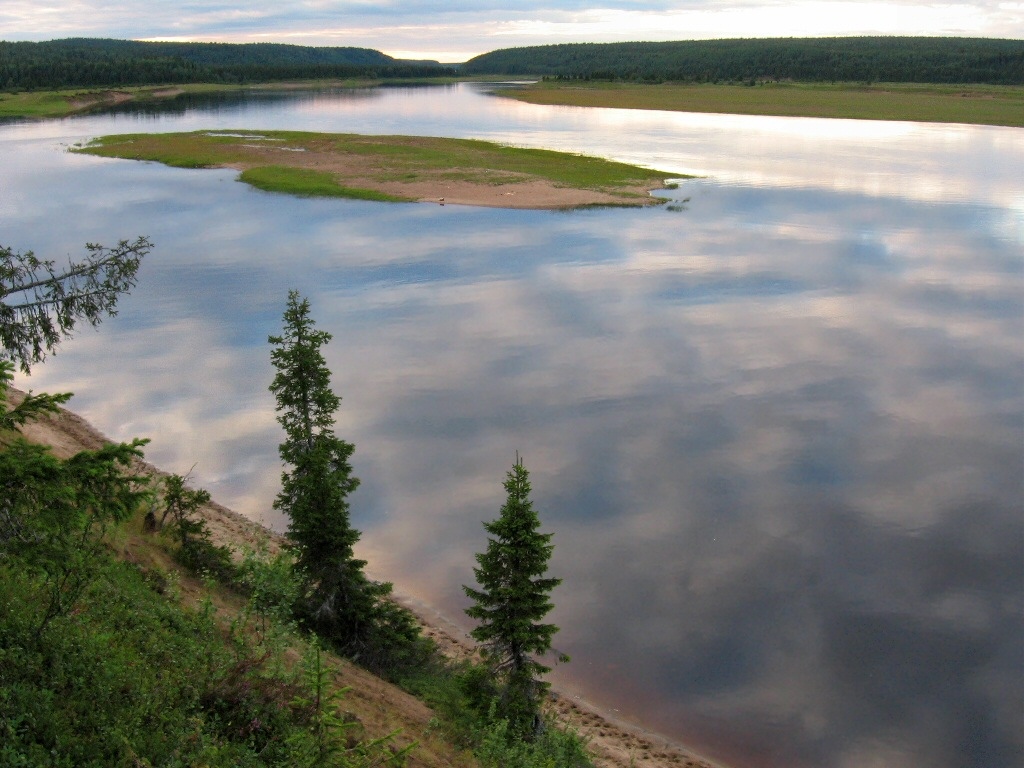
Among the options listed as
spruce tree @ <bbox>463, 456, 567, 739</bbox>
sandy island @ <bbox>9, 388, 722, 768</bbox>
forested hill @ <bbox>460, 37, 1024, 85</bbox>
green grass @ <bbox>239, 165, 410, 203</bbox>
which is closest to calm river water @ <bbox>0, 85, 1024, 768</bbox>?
sandy island @ <bbox>9, 388, 722, 768</bbox>

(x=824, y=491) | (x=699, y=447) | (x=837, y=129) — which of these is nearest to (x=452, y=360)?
(x=699, y=447)

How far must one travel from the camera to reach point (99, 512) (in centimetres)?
758

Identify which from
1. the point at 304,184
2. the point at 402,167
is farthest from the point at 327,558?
the point at 402,167

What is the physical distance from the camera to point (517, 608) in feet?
38.2

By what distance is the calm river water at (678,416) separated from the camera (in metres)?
14.3

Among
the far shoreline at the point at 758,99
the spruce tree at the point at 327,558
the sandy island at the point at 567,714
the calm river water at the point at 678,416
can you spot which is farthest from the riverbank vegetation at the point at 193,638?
the far shoreline at the point at 758,99

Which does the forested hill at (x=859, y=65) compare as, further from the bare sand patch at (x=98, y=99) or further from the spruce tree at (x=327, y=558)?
the spruce tree at (x=327, y=558)

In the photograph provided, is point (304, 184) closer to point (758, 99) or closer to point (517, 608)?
point (517, 608)

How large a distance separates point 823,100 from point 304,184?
9128 cm

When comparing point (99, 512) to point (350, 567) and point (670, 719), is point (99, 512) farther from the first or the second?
point (670, 719)

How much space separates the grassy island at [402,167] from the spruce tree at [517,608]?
39.6 metres

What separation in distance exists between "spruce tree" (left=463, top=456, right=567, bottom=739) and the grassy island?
130 feet

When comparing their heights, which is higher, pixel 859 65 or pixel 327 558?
pixel 859 65

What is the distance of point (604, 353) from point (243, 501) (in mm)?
12302
